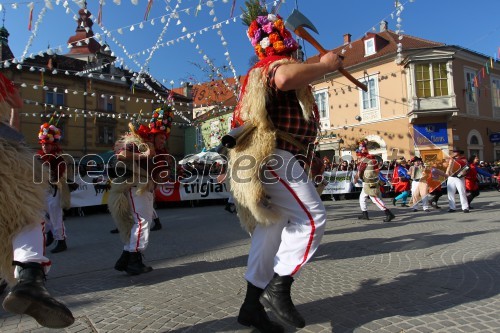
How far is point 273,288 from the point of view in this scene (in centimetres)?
242

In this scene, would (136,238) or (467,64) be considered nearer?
(136,238)

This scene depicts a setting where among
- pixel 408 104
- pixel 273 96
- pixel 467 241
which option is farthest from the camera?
pixel 408 104

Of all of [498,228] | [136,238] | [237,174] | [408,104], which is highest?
[408,104]

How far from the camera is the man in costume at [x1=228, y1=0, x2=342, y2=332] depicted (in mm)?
2391

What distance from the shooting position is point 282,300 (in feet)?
7.74

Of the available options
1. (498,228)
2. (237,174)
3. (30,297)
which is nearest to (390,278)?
(237,174)

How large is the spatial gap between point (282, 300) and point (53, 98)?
3463 centimetres

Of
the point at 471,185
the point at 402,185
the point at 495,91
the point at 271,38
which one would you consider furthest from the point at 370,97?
the point at 271,38

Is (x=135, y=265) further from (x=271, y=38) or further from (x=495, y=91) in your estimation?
(x=495, y=91)

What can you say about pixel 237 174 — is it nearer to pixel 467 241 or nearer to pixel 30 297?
pixel 30 297

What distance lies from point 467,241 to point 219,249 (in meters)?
3.43

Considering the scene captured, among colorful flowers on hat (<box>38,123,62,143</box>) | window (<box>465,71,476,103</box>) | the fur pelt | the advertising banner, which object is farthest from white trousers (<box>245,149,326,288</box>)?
window (<box>465,71,476,103</box>)

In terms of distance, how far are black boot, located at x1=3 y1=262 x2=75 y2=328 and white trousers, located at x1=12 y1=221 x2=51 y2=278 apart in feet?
0.35

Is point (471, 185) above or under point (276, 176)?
under
